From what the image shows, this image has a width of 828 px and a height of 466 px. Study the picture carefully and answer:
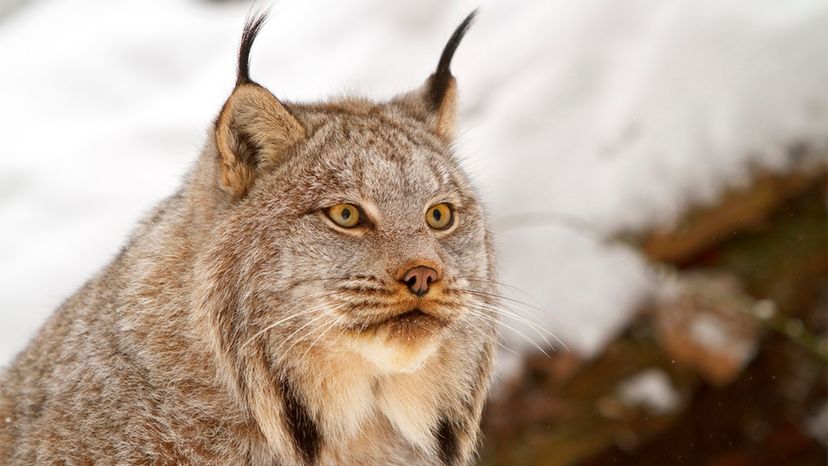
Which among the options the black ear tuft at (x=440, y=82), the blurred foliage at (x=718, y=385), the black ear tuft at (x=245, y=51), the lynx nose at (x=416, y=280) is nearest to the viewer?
the lynx nose at (x=416, y=280)

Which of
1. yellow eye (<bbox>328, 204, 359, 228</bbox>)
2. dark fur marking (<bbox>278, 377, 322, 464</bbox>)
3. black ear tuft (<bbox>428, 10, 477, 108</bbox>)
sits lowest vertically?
dark fur marking (<bbox>278, 377, 322, 464</bbox>)

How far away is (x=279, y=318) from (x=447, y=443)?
0.88 meters

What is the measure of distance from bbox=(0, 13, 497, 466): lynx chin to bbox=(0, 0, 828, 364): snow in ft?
6.41

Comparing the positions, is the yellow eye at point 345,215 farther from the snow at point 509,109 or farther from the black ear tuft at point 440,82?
the snow at point 509,109

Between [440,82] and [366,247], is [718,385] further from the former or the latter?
[366,247]

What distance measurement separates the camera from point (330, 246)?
300 centimetres

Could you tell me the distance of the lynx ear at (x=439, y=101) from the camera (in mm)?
3781

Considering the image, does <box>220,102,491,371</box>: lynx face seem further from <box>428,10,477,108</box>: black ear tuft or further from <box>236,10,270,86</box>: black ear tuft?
<box>428,10,477,108</box>: black ear tuft

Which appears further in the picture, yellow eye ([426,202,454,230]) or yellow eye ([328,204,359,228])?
yellow eye ([426,202,454,230])

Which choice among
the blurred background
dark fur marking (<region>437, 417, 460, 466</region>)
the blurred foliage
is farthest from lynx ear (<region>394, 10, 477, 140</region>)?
the blurred foliage

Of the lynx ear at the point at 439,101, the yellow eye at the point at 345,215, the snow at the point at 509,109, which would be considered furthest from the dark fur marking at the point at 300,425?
the snow at the point at 509,109

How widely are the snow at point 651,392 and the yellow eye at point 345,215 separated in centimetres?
312

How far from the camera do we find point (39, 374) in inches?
132

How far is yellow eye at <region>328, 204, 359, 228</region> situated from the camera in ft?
10.0
